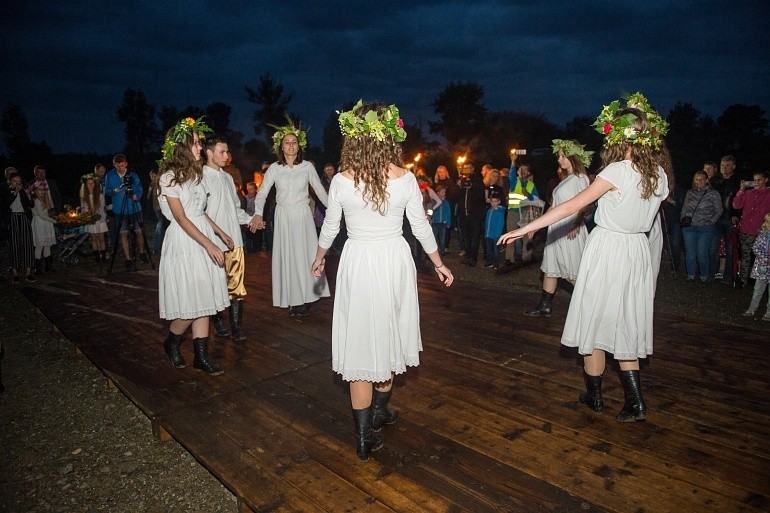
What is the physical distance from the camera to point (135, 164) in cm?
2675

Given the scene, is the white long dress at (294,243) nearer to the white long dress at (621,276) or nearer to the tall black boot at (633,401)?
the white long dress at (621,276)

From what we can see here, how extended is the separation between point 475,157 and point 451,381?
37647 millimetres

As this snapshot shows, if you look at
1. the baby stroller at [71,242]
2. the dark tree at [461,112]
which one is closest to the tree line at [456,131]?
the dark tree at [461,112]

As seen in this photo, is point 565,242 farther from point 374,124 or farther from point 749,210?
point 749,210

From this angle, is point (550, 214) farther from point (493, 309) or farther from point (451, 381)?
point (493, 309)

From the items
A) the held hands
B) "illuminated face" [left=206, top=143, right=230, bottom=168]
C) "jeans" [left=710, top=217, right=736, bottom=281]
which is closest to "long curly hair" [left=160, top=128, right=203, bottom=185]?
"illuminated face" [left=206, top=143, right=230, bottom=168]

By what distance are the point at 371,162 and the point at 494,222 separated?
8062mm

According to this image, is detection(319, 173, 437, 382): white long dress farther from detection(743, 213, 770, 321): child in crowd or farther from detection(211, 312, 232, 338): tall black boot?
detection(743, 213, 770, 321): child in crowd

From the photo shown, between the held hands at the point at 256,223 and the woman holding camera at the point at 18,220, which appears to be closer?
the held hands at the point at 256,223

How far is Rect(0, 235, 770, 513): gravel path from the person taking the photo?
324 centimetres

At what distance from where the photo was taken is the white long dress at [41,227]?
9.85 meters

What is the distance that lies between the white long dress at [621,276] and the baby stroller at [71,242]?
11.2 m

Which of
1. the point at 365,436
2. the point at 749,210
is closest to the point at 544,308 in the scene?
Result: the point at 365,436

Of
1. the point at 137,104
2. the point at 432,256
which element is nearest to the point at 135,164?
the point at 137,104
